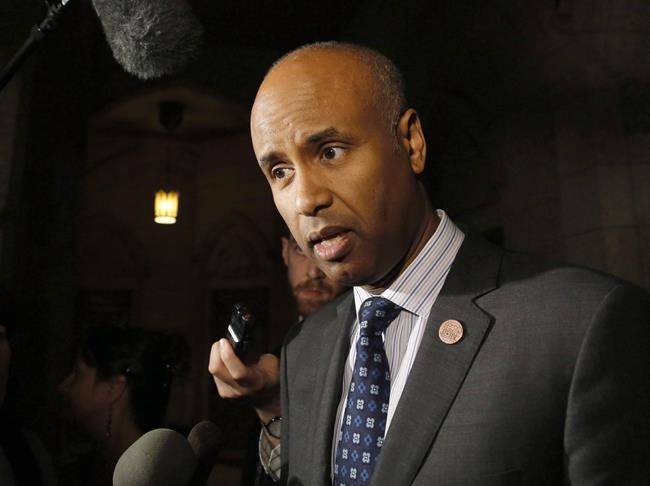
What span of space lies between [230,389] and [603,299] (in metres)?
0.67

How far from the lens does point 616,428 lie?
0.90 m

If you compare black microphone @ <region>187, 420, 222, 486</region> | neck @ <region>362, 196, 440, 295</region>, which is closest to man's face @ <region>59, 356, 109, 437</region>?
black microphone @ <region>187, 420, 222, 486</region>

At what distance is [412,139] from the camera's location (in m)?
1.18

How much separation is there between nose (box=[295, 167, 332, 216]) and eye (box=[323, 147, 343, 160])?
4 cm

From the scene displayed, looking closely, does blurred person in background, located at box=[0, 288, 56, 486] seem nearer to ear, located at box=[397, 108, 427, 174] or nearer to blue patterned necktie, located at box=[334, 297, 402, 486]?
blue patterned necktie, located at box=[334, 297, 402, 486]

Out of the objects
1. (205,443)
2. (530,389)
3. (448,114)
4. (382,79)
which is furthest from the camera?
(448,114)

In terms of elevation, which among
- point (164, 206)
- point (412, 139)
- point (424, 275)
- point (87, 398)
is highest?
point (164, 206)

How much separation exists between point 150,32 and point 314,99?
14.1 inches

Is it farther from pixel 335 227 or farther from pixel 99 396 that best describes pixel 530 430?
pixel 99 396

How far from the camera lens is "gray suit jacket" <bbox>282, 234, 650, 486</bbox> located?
91cm

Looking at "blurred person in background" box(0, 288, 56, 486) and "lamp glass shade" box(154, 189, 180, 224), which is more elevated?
"lamp glass shade" box(154, 189, 180, 224)

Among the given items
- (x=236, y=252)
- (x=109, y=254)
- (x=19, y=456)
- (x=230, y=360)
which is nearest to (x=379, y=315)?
(x=230, y=360)

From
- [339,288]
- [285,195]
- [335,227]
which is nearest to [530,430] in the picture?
[335,227]

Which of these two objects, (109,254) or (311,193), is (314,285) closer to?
(311,193)
